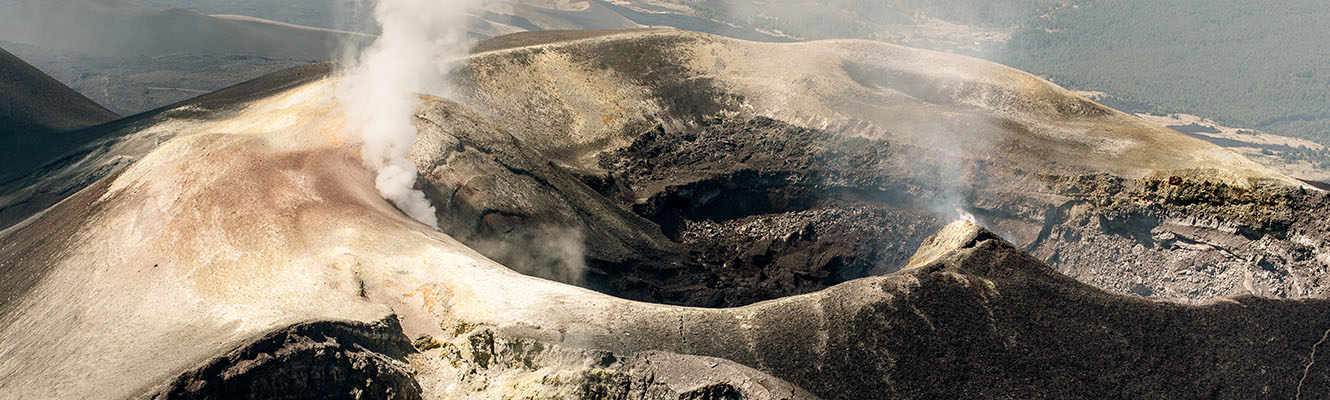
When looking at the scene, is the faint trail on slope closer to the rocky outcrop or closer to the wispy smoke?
the rocky outcrop

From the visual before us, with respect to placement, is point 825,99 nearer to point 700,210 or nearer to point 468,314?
point 700,210

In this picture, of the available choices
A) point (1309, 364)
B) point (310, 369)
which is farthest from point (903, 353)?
point (310, 369)

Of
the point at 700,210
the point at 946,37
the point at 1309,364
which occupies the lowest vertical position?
the point at 946,37

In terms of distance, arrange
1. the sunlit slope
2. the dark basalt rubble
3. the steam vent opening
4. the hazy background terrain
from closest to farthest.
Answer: the dark basalt rubble
the steam vent opening
the sunlit slope
the hazy background terrain

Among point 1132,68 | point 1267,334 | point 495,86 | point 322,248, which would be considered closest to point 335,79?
point 495,86

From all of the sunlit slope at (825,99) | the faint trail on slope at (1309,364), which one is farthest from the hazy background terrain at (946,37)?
the faint trail on slope at (1309,364)

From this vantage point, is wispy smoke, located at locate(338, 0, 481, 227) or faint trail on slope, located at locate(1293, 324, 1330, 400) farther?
wispy smoke, located at locate(338, 0, 481, 227)

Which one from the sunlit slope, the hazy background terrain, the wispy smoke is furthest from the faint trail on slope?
the hazy background terrain
